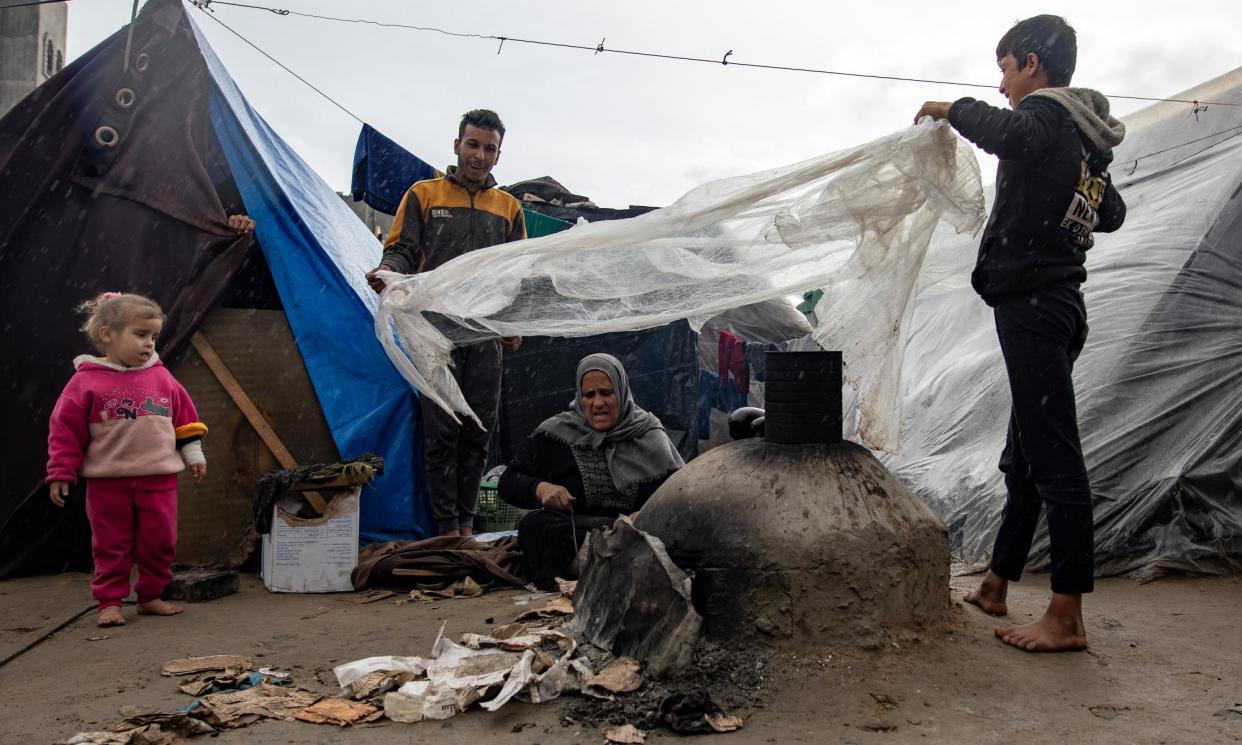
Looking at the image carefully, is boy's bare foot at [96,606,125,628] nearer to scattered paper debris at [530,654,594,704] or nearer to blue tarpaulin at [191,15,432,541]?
blue tarpaulin at [191,15,432,541]

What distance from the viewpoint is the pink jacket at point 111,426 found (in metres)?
3.36

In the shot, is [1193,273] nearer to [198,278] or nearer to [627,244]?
[627,244]

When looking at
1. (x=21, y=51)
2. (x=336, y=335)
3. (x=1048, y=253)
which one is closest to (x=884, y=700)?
(x=1048, y=253)

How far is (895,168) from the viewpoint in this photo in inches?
102

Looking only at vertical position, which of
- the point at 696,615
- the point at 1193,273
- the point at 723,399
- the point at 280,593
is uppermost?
the point at 1193,273

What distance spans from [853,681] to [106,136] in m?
4.27

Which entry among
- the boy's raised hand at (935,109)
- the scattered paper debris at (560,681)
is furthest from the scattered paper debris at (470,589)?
the boy's raised hand at (935,109)

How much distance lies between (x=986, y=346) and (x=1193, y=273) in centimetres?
144

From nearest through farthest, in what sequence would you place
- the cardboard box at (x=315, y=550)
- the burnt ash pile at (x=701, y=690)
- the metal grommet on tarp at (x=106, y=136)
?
the burnt ash pile at (x=701, y=690)
the cardboard box at (x=315, y=550)
the metal grommet on tarp at (x=106, y=136)

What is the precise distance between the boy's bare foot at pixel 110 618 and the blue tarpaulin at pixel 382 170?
3881 millimetres

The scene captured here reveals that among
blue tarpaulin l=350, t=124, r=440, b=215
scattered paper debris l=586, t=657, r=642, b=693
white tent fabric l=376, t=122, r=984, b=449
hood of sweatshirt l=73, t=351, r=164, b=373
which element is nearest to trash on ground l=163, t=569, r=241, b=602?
hood of sweatshirt l=73, t=351, r=164, b=373

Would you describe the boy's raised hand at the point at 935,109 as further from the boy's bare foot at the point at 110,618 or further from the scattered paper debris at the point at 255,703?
the boy's bare foot at the point at 110,618

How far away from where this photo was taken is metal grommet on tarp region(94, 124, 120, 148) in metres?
4.34

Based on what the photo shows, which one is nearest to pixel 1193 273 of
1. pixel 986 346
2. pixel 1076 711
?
pixel 986 346
